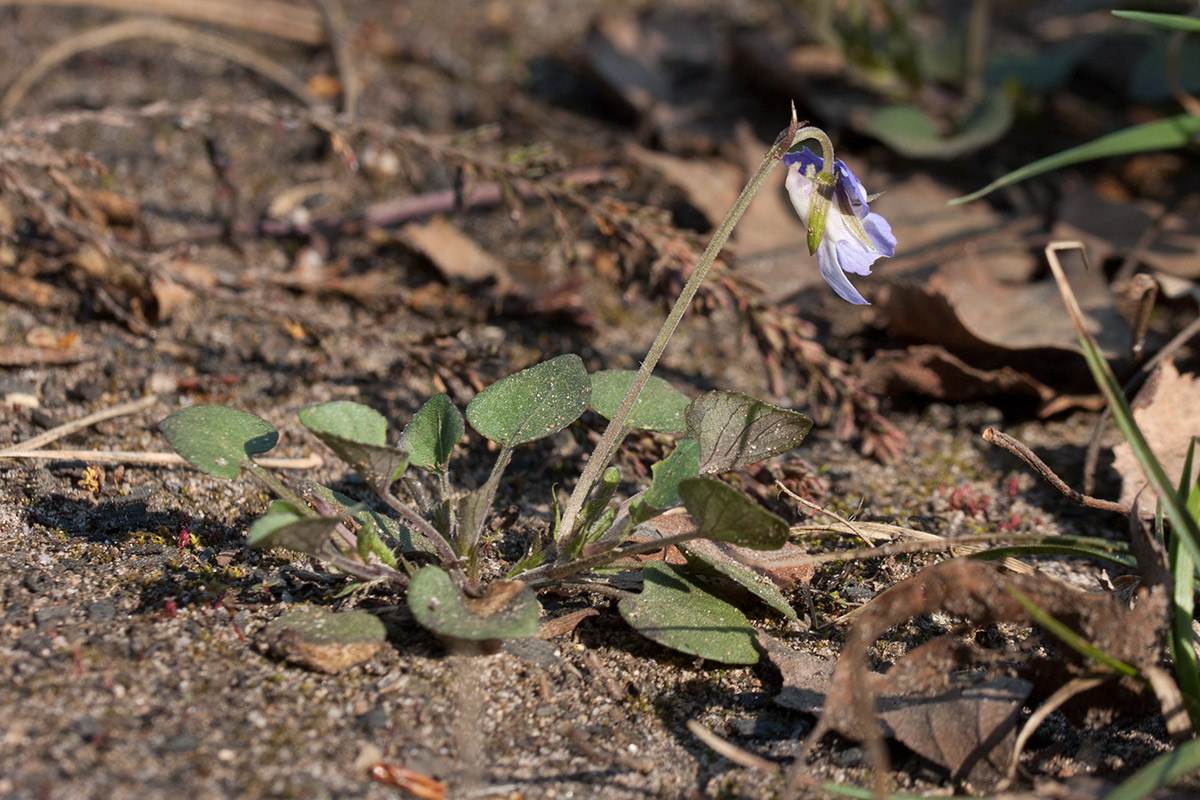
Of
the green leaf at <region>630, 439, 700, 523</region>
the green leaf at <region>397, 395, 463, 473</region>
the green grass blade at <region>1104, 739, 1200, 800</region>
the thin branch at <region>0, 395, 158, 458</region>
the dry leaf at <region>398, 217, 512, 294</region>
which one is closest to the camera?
the green grass blade at <region>1104, 739, 1200, 800</region>

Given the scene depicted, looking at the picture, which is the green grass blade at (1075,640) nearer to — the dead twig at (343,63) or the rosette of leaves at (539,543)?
the rosette of leaves at (539,543)

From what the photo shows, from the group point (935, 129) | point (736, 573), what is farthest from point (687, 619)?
point (935, 129)

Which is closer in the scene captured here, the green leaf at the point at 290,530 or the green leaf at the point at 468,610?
the green leaf at the point at 290,530

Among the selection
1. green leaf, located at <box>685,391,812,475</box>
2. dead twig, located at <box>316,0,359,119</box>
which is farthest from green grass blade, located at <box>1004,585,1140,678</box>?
dead twig, located at <box>316,0,359,119</box>

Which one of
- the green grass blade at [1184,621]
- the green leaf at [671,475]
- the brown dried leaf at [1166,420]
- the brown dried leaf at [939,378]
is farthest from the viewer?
the brown dried leaf at [939,378]

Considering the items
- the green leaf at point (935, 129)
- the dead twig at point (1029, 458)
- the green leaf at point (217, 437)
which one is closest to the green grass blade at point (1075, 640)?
the dead twig at point (1029, 458)

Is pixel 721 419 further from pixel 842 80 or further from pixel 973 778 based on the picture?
pixel 842 80

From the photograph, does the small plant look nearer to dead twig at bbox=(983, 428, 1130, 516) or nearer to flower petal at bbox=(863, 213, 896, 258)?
flower petal at bbox=(863, 213, 896, 258)
